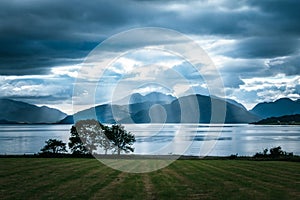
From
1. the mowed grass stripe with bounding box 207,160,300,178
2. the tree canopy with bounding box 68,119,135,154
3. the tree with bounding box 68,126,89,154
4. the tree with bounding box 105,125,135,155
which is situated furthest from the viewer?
the tree with bounding box 105,125,135,155

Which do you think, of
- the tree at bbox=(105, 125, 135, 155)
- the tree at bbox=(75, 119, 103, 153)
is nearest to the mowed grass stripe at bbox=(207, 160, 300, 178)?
the tree at bbox=(75, 119, 103, 153)

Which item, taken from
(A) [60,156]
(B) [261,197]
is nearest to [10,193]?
(B) [261,197]

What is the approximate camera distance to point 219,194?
18.8 metres

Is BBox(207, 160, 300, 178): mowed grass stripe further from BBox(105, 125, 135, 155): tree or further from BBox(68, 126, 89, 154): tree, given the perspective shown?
BBox(105, 125, 135, 155): tree

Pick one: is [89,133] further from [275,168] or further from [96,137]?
[275,168]

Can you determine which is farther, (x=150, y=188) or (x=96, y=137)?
(x=96, y=137)

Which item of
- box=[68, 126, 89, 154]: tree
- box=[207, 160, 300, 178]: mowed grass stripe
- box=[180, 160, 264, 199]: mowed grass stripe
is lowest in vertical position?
box=[180, 160, 264, 199]: mowed grass stripe

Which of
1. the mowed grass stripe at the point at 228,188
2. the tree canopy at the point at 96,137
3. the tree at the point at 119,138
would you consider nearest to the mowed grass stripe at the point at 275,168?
the mowed grass stripe at the point at 228,188

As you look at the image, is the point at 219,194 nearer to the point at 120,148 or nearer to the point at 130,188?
the point at 130,188

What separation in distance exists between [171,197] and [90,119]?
63.2 m

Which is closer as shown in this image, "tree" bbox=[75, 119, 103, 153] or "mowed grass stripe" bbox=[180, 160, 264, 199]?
"mowed grass stripe" bbox=[180, 160, 264, 199]

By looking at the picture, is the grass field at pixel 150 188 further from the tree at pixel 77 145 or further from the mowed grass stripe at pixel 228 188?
the tree at pixel 77 145

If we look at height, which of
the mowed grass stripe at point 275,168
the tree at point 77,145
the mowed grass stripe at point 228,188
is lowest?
the mowed grass stripe at point 228,188

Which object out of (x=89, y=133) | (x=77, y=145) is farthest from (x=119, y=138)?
(x=77, y=145)
